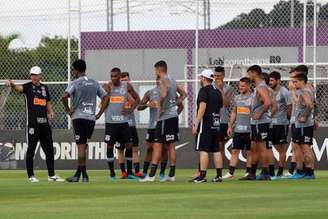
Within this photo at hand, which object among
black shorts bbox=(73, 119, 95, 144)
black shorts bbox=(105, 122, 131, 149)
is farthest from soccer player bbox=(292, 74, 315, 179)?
black shorts bbox=(73, 119, 95, 144)

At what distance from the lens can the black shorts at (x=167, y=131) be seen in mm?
22281

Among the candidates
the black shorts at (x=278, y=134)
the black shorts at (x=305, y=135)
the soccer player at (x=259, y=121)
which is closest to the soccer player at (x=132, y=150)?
the soccer player at (x=259, y=121)

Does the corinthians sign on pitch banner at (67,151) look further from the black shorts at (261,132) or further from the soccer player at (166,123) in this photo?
the soccer player at (166,123)

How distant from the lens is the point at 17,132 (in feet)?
104

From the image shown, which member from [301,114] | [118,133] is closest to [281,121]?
[301,114]

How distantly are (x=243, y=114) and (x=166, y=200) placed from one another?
8.56 m

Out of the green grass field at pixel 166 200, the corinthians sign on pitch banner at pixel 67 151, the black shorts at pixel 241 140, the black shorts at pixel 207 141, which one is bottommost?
the corinthians sign on pitch banner at pixel 67 151

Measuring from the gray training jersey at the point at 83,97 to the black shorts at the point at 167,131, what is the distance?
1.22 meters

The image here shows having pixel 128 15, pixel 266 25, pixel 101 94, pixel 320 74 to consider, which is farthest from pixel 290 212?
pixel 266 25

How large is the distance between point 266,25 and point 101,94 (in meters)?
15.0

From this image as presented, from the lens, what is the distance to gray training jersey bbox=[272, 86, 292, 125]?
24.7 metres

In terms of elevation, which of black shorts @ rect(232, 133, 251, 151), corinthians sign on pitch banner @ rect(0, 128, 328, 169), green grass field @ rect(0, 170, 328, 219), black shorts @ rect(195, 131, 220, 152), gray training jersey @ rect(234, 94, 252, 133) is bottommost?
corinthians sign on pitch banner @ rect(0, 128, 328, 169)

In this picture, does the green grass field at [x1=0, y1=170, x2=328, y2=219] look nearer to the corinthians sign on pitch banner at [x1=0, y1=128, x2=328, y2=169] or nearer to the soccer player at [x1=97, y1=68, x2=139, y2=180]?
the soccer player at [x1=97, y1=68, x2=139, y2=180]

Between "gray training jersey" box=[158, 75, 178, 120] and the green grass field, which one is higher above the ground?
"gray training jersey" box=[158, 75, 178, 120]
